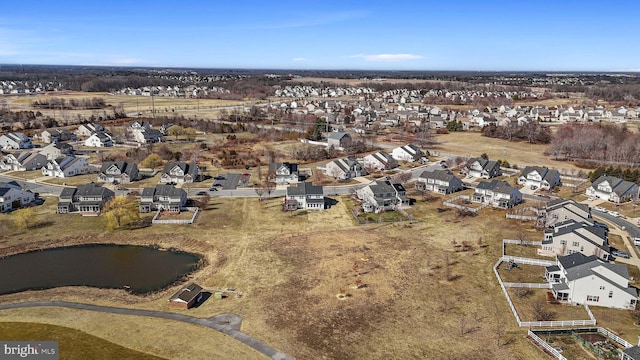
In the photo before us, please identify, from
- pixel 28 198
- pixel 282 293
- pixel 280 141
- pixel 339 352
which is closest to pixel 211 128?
pixel 280 141

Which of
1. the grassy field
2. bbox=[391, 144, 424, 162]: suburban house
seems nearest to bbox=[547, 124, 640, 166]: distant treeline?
bbox=[391, 144, 424, 162]: suburban house

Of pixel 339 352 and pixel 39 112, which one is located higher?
pixel 39 112

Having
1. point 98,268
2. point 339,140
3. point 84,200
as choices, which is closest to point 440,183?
point 339,140

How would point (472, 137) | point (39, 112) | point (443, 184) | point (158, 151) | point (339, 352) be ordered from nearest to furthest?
point (339, 352), point (443, 184), point (158, 151), point (472, 137), point (39, 112)

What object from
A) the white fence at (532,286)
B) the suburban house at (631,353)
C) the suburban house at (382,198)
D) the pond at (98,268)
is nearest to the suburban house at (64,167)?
the pond at (98,268)

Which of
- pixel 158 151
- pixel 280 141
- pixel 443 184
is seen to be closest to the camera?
pixel 443 184

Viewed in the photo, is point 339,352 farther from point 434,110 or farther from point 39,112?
point 39,112

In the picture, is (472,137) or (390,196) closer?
(390,196)
